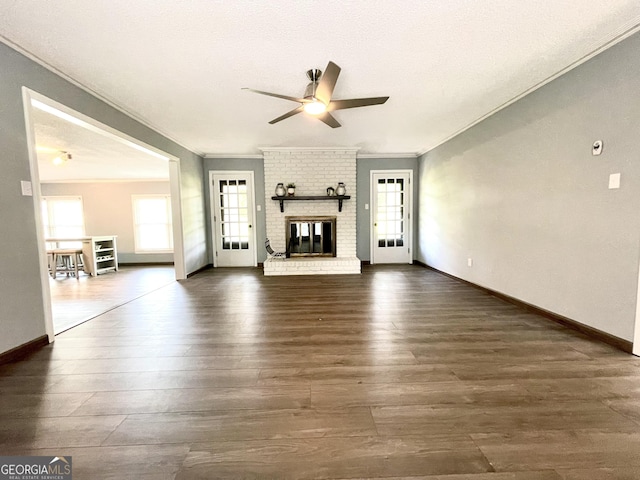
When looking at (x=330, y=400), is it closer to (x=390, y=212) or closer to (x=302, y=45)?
(x=302, y=45)

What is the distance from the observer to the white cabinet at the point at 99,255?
563 cm

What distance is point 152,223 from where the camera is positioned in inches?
283

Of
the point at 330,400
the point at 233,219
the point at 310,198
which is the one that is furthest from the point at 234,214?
the point at 330,400

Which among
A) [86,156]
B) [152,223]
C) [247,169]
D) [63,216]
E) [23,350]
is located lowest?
[23,350]

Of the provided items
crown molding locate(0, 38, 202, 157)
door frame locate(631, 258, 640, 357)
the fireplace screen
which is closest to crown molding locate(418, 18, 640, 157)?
door frame locate(631, 258, 640, 357)

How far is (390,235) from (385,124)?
2.75 meters

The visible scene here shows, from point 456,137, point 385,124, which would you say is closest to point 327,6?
point 385,124

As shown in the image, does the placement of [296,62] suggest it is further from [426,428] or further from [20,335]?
[20,335]

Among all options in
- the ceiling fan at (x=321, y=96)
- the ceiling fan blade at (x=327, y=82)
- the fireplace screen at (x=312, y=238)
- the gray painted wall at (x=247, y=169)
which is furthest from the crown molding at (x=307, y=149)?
the ceiling fan blade at (x=327, y=82)

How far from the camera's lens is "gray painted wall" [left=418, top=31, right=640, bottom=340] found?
207cm

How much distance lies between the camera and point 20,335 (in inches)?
82.4

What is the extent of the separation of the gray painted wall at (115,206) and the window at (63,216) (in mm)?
188

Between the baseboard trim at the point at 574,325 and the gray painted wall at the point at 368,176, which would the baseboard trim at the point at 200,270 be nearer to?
the gray painted wall at the point at 368,176

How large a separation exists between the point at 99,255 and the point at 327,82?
261 inches
